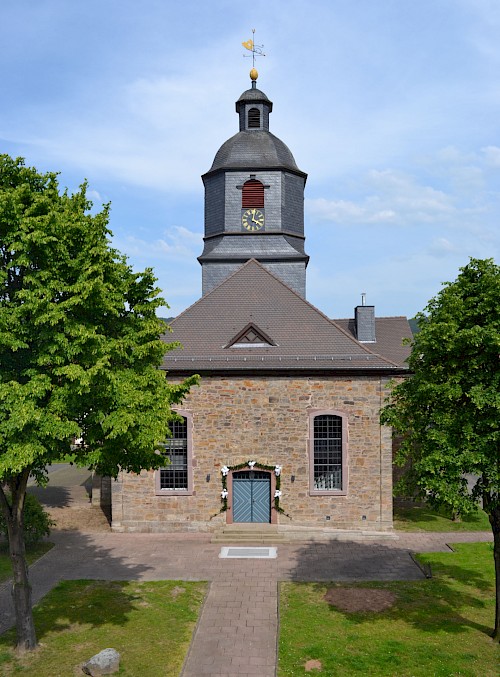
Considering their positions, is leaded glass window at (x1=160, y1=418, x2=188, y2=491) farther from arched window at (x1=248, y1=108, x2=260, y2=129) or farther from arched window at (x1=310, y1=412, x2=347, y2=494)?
arched window at (x1=248, y1=108, x2=260, y2=129)

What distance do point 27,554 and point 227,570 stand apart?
7124mm

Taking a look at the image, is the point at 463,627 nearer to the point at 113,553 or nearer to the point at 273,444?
the point at 273,444

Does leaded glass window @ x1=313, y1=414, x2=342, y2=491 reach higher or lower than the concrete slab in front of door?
higher

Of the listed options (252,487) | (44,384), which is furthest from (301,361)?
(44,384)

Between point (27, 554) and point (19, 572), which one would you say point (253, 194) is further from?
point (19, 572)

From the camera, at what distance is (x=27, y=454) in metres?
10.6

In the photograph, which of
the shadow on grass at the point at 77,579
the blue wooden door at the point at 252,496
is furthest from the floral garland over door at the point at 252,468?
the shadow on grass at the point at 77,579

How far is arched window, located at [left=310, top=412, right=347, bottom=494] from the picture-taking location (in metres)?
21.8

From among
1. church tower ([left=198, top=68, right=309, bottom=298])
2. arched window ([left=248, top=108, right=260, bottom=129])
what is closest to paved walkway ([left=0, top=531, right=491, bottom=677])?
church tower ([left=198, top=68, right=309, bottom=298])

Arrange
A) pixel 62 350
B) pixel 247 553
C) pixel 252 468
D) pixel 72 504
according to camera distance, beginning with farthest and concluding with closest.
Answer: pixel 72 504 → pixel 252 468 → pixel 247 553 → pixel 62 350

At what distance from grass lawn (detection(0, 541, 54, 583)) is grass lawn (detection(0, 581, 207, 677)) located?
232 cm

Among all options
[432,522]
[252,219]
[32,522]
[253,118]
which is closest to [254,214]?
[252,219]

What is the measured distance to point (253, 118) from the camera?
29.9m

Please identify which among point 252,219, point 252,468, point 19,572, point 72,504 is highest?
point 252,219
